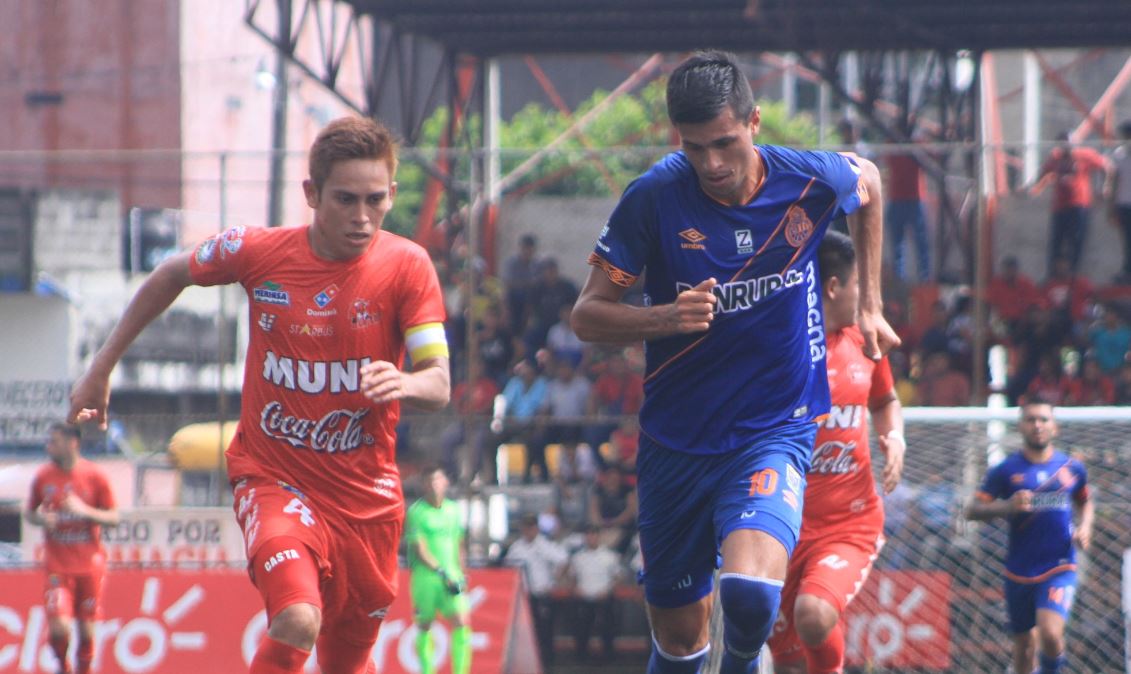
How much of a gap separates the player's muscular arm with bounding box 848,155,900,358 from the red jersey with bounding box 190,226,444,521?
1.58 m

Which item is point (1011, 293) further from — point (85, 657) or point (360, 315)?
point (360, 315)

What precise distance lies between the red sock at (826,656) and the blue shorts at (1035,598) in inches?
185

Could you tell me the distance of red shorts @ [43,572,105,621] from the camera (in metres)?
12.9

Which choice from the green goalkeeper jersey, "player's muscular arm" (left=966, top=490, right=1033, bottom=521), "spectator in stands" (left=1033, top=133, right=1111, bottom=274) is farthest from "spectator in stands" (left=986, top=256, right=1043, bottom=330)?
the green goalkeeper jersey

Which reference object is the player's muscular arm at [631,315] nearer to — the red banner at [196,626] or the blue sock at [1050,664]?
the blue sock at [1050,664]

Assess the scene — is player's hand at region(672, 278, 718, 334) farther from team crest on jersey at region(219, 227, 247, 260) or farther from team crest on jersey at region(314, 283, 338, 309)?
team crest on jersey at region(219, 227, 247, 260)

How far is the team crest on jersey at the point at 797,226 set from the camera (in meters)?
5.34

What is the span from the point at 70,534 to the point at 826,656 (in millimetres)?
8424

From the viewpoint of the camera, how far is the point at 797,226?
537 cm

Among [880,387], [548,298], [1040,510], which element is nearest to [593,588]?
[548,298]

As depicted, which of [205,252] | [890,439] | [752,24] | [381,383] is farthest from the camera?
[752,24]

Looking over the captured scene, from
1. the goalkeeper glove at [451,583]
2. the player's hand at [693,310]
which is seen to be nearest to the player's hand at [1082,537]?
the goalkeeper glove at [451,583]

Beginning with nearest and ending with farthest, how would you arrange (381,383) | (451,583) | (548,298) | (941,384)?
(381,383) → (451,583) → (941,384) → (548,298)

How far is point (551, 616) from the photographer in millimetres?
14625
